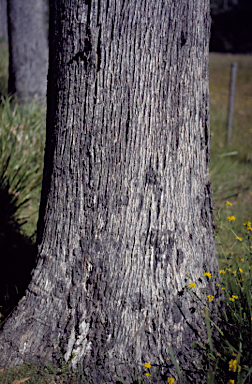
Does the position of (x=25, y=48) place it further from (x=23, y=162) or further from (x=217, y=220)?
(x=217, y=220)

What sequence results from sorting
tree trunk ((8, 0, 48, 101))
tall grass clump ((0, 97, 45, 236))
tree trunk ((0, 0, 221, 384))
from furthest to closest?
tree trunk ((8, 0, 48, 101)), tall grass clump ((0, 97, 45, 236)), tree trunk ((0, 0, 221, 384))

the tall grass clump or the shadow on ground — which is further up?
the tall grass clump

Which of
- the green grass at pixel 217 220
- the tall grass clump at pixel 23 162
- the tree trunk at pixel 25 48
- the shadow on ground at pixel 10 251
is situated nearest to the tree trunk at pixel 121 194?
the green grass at pixel 217 220

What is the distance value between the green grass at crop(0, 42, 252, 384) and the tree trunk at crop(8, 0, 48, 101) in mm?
363

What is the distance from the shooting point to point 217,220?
284 centimetres

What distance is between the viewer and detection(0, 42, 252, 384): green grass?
159cm

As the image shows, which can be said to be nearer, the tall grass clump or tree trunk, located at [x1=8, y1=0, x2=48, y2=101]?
the tall grass clump

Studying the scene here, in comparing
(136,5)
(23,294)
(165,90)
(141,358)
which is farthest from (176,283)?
(136,5)

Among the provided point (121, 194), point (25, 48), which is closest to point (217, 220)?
point (121, 194)

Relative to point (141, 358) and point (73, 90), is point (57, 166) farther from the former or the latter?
point (141, 358)

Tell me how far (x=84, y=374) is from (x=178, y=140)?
126 centimetres

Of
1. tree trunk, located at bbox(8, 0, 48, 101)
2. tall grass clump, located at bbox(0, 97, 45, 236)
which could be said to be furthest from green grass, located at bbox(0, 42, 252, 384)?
tree trunk, located at bbox(8, 0, 48, 101)

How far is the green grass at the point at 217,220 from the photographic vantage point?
62.6 inches

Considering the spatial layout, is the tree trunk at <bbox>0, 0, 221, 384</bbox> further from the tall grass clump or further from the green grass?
the tall grass clump
